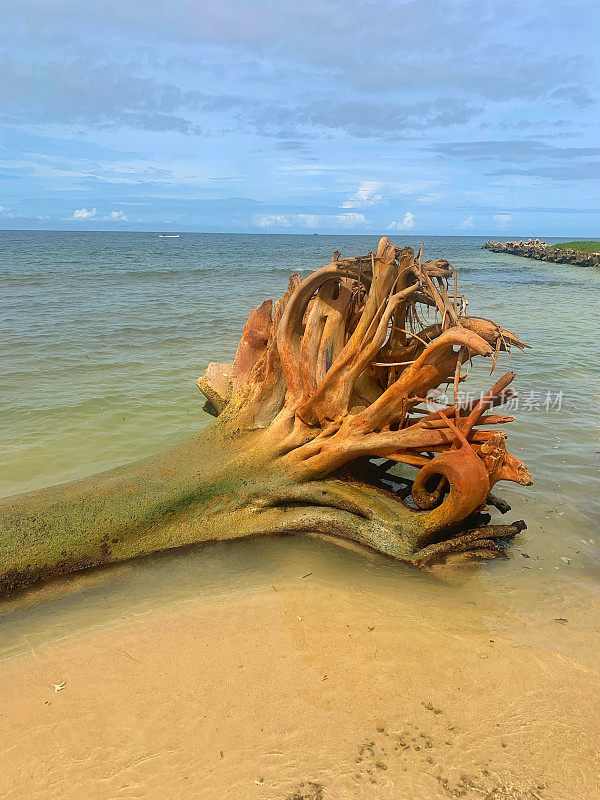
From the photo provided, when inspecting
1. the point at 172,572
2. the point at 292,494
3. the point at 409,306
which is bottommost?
the point at 172,572

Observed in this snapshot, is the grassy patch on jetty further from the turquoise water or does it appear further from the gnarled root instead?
the gnarled root

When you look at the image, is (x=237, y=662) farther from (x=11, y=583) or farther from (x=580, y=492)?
(x=580, y=492)

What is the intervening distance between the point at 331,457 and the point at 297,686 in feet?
5.01

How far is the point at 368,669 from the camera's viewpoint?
2.63m

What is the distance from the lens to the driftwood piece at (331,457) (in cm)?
342

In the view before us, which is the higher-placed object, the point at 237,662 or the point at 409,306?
the point at 409,306

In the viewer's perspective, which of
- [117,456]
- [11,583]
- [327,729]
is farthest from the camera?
[117,456]

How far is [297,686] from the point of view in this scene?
2.53 meters

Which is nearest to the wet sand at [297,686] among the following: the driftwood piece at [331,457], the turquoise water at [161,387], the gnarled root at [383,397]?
the driftwood piece at [331,457]

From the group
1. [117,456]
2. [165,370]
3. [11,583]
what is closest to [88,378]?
[165,370]

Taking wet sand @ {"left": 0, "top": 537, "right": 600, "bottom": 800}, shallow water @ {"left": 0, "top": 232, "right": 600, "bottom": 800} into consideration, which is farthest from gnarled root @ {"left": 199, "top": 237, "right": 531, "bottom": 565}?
wet sand @ {"left": 0, "top": 537, "right": 600, "bottom": 800}

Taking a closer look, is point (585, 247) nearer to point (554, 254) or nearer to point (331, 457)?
point (554, 254)

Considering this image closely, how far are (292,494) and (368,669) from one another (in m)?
1.40

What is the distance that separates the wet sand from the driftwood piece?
0.82 ft
